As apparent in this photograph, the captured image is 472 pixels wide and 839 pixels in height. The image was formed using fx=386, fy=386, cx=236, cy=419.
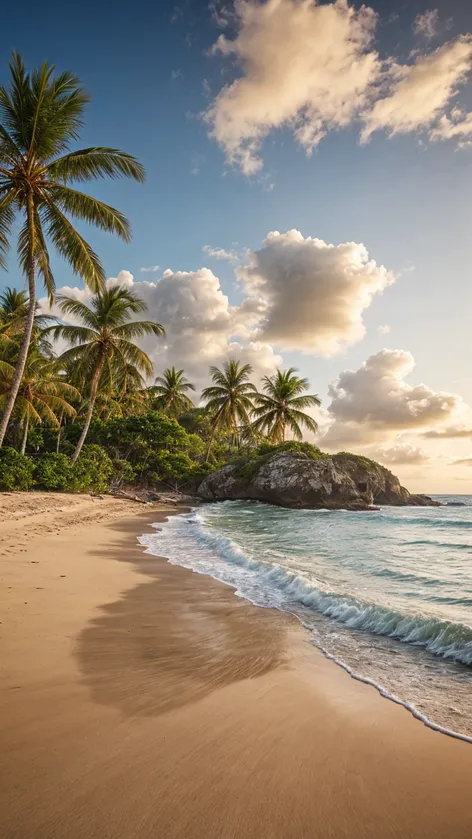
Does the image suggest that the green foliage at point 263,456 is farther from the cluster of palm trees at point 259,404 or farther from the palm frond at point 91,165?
the palm frond at point 91,165

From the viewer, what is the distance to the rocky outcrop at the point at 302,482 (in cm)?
2958

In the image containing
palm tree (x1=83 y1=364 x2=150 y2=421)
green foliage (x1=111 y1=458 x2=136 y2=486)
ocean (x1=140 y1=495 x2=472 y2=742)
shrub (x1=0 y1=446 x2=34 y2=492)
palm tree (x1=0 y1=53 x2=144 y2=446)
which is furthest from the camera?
green foliage (x1=111 y1=458 x2=136 y2=486)

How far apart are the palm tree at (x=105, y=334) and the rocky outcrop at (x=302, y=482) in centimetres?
1345

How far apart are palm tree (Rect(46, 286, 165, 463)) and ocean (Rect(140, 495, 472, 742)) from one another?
12.6 meters

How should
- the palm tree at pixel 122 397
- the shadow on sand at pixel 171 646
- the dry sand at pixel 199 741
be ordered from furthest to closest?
the palm tree at pixel 122 397
the shadow on sand at pixel 171 646
the dry sand at pixel 199 741

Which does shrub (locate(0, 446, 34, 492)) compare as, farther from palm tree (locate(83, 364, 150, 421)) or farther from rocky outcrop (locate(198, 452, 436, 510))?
rocky outcrop (locate(198, 452, 436, 510))

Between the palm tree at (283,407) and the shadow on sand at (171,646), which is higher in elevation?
the palm tree at (283,407)

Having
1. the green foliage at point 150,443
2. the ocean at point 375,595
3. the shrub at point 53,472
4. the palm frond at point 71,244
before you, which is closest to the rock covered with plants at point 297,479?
the green foliage at point 150,443

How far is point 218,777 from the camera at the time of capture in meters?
2.17

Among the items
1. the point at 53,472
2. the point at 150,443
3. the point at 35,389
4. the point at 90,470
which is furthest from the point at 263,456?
the point at 35,389

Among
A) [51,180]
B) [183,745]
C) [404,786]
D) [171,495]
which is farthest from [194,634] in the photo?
[171,495]

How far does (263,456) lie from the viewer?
109 ft

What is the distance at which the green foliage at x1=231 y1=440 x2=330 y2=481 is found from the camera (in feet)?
108

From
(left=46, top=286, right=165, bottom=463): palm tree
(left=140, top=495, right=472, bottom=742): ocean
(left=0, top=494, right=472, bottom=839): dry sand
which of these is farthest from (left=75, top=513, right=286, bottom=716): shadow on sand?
(left=46, top=286, right=165, bottom=463): palm tree
